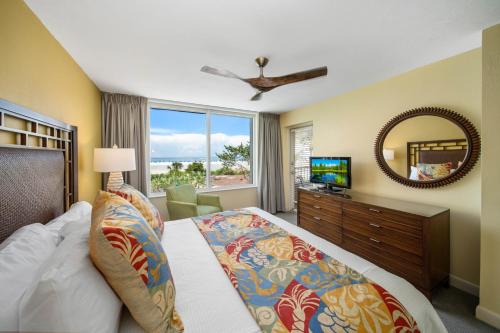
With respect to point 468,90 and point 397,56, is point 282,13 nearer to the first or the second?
point 397,56

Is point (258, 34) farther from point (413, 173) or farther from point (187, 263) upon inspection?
point (413, 173)

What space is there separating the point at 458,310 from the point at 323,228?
1.45m

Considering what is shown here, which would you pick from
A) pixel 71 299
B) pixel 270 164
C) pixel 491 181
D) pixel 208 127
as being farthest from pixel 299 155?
pixel 71 299

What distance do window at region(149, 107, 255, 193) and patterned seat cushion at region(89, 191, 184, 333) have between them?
3.13 metres

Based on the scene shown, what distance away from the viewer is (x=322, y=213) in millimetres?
2938

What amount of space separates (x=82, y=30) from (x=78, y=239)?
1738 millimetres

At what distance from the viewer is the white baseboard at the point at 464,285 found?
6.26ft

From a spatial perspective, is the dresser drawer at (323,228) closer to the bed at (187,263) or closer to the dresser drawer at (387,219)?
the dresser drawer at (387,219)

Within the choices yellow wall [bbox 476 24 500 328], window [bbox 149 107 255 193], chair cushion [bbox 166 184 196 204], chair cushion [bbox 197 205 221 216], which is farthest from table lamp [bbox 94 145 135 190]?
yellow wall [bbox 476 24 500 328]

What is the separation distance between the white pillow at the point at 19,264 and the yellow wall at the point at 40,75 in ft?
2.72

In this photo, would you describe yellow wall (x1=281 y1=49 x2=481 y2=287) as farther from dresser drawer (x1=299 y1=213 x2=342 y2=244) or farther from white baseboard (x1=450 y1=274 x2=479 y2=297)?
dresser drawer (x1=299 y1=213 x2=342 y2=244)

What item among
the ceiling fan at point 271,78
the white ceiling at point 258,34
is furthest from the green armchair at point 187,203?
the ceiling fan at point 271,78

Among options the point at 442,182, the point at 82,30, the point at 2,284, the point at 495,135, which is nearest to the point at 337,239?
the point at 442,182

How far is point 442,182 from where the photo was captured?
211 cm
